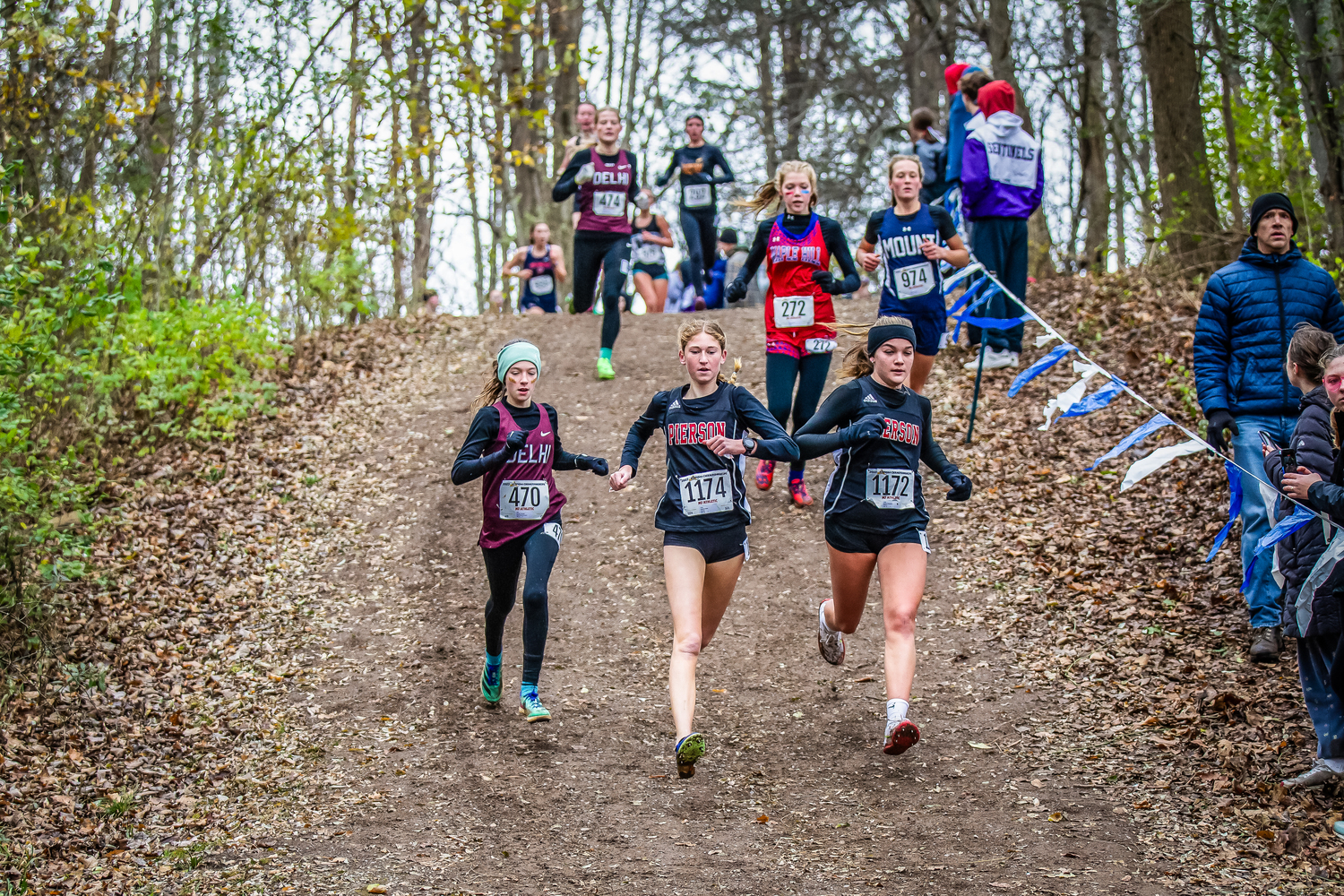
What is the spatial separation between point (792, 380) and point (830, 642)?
2316 mm

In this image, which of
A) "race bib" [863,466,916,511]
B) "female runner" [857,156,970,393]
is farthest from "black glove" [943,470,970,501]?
"female runner" [857,156,970,393]

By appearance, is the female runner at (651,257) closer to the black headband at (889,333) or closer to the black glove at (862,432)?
the black headband at (889,333)

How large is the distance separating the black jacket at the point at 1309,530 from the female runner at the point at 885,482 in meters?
1.46

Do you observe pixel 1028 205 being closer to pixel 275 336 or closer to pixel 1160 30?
pixel 1160 30

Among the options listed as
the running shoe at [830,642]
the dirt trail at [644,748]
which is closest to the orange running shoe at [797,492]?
the dirt trail at [644,748]

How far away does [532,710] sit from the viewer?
6.00 meters

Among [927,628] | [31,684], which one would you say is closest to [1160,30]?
[927,628]

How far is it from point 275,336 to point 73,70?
3.20 meters

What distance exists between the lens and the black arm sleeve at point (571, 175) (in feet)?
32.3

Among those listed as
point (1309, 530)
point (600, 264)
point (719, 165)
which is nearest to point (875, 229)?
point (600, 264)

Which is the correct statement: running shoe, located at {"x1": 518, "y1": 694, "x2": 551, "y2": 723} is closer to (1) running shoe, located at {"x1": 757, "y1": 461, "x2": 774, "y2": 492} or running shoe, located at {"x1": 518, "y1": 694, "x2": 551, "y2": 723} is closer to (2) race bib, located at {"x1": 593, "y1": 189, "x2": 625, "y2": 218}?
(1) running shoe, located at {"x1": 757, "y1": 461, "x2": 774, "y2": 492}

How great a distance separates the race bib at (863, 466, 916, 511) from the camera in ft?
17.0

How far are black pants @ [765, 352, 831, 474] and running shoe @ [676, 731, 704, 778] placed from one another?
332 cm

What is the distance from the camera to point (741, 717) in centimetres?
604
